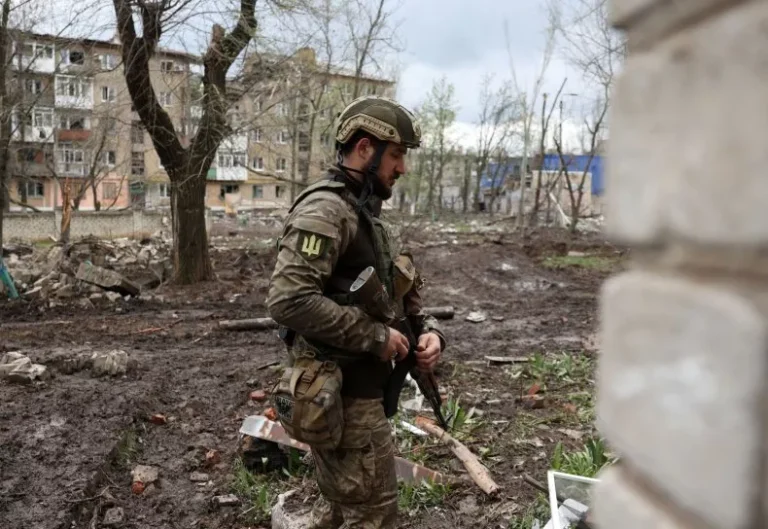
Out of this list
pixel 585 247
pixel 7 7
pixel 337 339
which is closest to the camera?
pixel 337 339

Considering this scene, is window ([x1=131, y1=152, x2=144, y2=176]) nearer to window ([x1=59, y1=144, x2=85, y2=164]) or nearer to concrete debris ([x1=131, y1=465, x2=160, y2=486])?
window ([x1=59, y1=144, x2=85, y2=164])

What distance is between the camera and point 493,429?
491 centimetres

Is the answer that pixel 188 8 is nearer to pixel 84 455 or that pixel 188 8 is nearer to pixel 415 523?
pixel 84 455

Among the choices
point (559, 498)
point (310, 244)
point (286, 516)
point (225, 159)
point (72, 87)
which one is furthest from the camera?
point (72, 87)

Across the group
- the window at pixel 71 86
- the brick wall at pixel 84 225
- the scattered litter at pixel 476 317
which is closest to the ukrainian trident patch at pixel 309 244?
the scattered litter at pixel 476 317

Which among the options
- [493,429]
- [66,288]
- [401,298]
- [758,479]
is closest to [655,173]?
[758,479]

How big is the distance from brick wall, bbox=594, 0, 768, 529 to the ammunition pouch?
1.75 meters

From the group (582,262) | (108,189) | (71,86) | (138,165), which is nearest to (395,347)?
(582,262)

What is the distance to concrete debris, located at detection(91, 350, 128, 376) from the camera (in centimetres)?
630

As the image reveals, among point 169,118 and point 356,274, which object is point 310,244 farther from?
point 169,118

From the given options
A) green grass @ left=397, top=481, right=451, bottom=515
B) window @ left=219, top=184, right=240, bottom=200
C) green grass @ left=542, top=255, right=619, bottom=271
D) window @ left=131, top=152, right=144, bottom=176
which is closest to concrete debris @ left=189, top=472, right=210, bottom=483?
green grass @ left=397, top=481, right=451, bottom=515

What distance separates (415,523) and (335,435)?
136 cm

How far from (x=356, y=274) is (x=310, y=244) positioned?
0.34 meters

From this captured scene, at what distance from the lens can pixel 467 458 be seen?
413 cm
